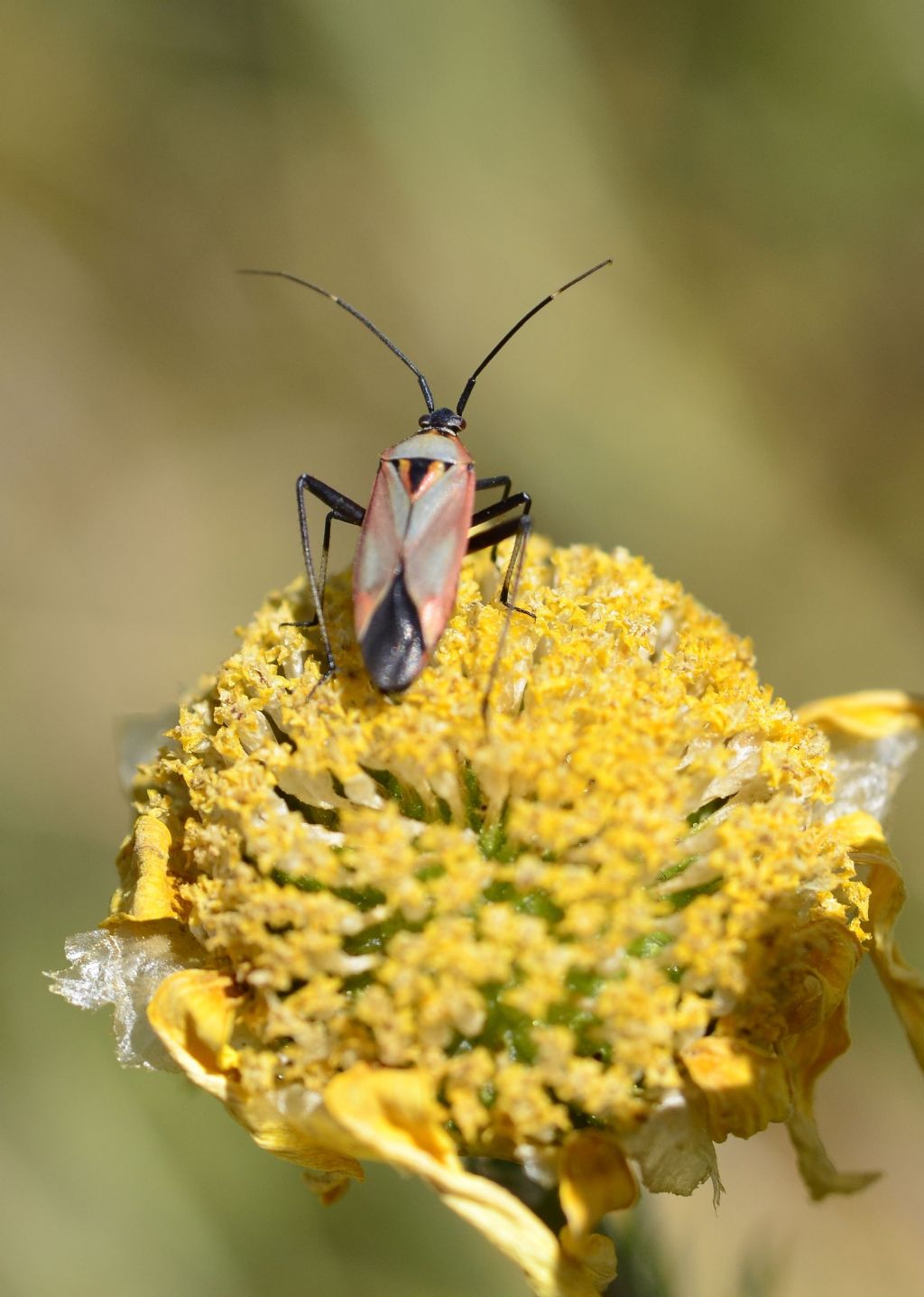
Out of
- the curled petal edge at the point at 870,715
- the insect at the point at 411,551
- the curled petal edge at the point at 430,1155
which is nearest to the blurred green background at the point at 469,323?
the curled petal edge at the point at 870,715

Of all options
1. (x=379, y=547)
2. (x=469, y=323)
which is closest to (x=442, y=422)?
(x=379, y=547)

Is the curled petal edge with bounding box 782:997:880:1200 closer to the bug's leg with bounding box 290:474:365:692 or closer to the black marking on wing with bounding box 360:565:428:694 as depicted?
the black marking on wing with bounding box 360:565:428:694

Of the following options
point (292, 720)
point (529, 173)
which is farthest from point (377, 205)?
point (292, 720)

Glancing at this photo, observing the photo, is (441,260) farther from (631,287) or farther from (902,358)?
(902,358)

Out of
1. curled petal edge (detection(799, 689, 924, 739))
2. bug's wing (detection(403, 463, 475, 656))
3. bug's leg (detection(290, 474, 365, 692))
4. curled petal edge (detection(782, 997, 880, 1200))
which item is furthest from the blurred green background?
bug's wing (detection(403, 463, 475, 656))

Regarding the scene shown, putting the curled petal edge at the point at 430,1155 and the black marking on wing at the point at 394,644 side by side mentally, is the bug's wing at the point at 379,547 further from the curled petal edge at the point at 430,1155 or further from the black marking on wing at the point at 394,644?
the curled petal edge at the point at 430,1155

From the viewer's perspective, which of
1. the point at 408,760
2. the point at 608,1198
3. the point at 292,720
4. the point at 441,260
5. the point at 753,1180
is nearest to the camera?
the point at 608,1198

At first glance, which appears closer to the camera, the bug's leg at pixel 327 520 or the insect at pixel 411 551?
the insect at pixel 411 551
